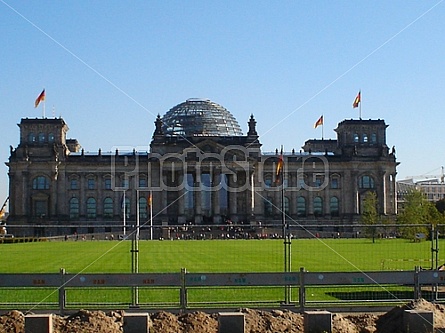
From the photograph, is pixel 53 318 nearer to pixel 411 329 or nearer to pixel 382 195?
pixel 411 329

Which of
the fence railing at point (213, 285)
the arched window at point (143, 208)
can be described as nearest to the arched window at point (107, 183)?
the arched window at point (143, 208)

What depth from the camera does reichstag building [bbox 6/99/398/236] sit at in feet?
440

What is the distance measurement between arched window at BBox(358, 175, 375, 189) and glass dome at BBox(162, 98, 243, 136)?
27378 millimetres

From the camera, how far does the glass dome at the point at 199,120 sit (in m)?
146

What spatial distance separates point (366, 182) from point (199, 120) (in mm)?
35471

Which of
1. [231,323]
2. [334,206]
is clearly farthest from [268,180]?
[231,323]

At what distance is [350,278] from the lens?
72.8 feet

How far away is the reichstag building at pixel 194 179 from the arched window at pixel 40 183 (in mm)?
186

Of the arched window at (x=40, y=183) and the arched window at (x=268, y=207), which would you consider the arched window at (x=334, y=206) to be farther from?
the arched window at (x=40, y=183)

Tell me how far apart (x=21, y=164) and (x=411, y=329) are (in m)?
122

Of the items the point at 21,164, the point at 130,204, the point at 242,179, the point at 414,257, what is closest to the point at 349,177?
the point at 242,179

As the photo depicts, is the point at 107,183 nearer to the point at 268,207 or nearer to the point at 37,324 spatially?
the point at 268,207

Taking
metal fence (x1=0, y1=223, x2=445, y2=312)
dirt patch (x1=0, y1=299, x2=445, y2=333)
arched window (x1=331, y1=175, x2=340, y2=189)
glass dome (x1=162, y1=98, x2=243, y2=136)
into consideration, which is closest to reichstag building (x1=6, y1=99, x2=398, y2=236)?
arched window (x1=331, y1=175, x2=340, y2=189)

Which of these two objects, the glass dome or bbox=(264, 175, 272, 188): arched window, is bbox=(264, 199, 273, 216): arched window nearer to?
bbox=(264, 175, 272, 188): arched window
